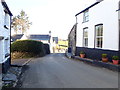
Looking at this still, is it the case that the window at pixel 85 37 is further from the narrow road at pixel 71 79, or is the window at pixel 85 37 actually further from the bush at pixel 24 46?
the bush at pixel 24 46

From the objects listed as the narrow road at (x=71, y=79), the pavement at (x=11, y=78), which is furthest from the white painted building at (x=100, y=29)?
the pavement at (x=11, y=78)

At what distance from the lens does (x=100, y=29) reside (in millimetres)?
19969

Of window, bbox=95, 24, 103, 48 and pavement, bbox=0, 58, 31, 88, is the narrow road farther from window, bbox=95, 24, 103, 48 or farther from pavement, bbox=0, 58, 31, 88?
window, bbox=95, 24, 103, 48

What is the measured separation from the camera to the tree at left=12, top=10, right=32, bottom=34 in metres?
69.9

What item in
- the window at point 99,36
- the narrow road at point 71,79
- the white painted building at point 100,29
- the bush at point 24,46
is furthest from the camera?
the bush at point 24,46

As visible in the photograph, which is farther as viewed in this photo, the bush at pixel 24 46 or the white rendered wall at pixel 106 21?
the bush at pixel 24 46

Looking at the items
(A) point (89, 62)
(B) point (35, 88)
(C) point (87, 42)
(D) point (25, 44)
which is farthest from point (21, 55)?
(B) point (35, 88)

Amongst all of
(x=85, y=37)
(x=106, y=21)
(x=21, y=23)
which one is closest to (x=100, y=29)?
(x=106, y=21)

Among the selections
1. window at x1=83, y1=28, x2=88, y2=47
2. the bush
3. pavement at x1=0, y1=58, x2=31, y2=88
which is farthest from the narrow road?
the bush

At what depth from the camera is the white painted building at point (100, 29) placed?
55.0ft

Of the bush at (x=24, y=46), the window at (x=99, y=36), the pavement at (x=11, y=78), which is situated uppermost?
the window at (x=99, y=36)

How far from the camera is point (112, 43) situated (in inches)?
674

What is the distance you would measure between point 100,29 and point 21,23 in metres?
54.4

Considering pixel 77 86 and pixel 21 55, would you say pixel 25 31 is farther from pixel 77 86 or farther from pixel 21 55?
pixel 77 86
